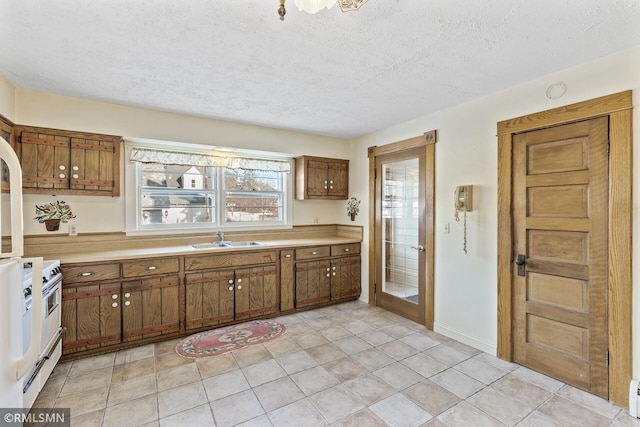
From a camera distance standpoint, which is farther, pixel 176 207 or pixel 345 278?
pixel 345 278

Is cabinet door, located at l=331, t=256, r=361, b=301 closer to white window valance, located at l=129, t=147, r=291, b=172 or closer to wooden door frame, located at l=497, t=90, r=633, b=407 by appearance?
white window valance, located at l=129, t=147, r=291, b=172

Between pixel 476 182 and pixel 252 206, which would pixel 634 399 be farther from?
pixel 252 206

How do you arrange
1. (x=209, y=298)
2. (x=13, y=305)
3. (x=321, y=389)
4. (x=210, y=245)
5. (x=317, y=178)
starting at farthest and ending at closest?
Result: (x=317, y=178) → (x=210, y=245) → (x=209, y=298) → (x=321, y=389) → (x=13, y=305)

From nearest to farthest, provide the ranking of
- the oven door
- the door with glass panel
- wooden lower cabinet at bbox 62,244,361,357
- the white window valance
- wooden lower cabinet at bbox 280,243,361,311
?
the oven door, wooden lower cabinet at bbox 62,244,361,357, the white window valance, the door with glass panel, wooden lower cabinet at bbox 280,243,361,311

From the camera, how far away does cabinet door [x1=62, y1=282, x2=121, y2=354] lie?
9.09 ft

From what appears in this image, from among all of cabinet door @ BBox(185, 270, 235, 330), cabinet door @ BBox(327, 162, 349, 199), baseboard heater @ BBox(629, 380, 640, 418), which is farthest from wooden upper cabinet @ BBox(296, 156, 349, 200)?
baseboard heater @ BBox(629, 380, 640, 418)

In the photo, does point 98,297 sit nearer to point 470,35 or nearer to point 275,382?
point 275,382

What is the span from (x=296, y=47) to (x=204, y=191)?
254 centimetres

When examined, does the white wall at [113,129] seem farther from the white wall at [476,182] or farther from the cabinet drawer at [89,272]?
the white wall at [476,182]

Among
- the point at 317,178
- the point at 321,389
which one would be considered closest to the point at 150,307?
the point at 321,389

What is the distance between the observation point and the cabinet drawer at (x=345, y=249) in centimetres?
436

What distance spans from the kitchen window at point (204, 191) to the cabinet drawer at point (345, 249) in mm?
825

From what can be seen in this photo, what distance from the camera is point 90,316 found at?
2.86 meters

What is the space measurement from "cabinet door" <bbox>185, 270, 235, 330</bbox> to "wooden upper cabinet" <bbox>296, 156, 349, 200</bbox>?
1664mm
